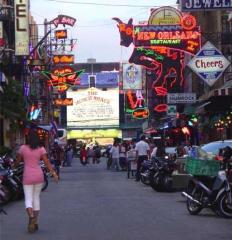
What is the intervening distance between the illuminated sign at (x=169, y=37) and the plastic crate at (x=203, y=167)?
1377 centimetres

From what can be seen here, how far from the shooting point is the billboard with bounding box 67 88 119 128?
10781cm

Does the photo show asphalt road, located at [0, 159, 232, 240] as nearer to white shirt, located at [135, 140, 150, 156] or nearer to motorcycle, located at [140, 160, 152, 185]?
motorcycle, located at [140, 160, 152, 185]

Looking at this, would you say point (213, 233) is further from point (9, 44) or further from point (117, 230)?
point (9, 44)

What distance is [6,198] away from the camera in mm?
17500

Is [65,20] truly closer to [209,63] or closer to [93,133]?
[209,63]

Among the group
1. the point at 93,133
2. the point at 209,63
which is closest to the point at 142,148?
the point at 209,63

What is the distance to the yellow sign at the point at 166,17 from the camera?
28.7 meters

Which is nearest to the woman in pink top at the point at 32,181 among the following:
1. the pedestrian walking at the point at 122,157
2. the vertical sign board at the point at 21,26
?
the vertical sign board at the point at 21,26

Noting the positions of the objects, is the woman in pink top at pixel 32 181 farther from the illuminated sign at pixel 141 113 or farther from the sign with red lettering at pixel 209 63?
the illuminated sign at pixel 141 113

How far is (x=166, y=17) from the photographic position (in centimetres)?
2884

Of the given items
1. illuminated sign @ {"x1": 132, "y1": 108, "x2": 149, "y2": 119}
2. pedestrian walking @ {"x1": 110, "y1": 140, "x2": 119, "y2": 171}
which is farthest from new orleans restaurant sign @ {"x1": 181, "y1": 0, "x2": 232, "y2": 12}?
illuminated sign @ {"x1": 132, "y1": 108, "x2": 149, "y2": 119}

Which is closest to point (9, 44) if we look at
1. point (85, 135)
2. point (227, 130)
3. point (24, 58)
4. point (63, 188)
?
point (24, 58)

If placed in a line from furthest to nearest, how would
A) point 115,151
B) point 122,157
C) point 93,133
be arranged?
point 93,133
point 122,157
point 115,151

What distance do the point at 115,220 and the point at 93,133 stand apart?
95479 millimetres
